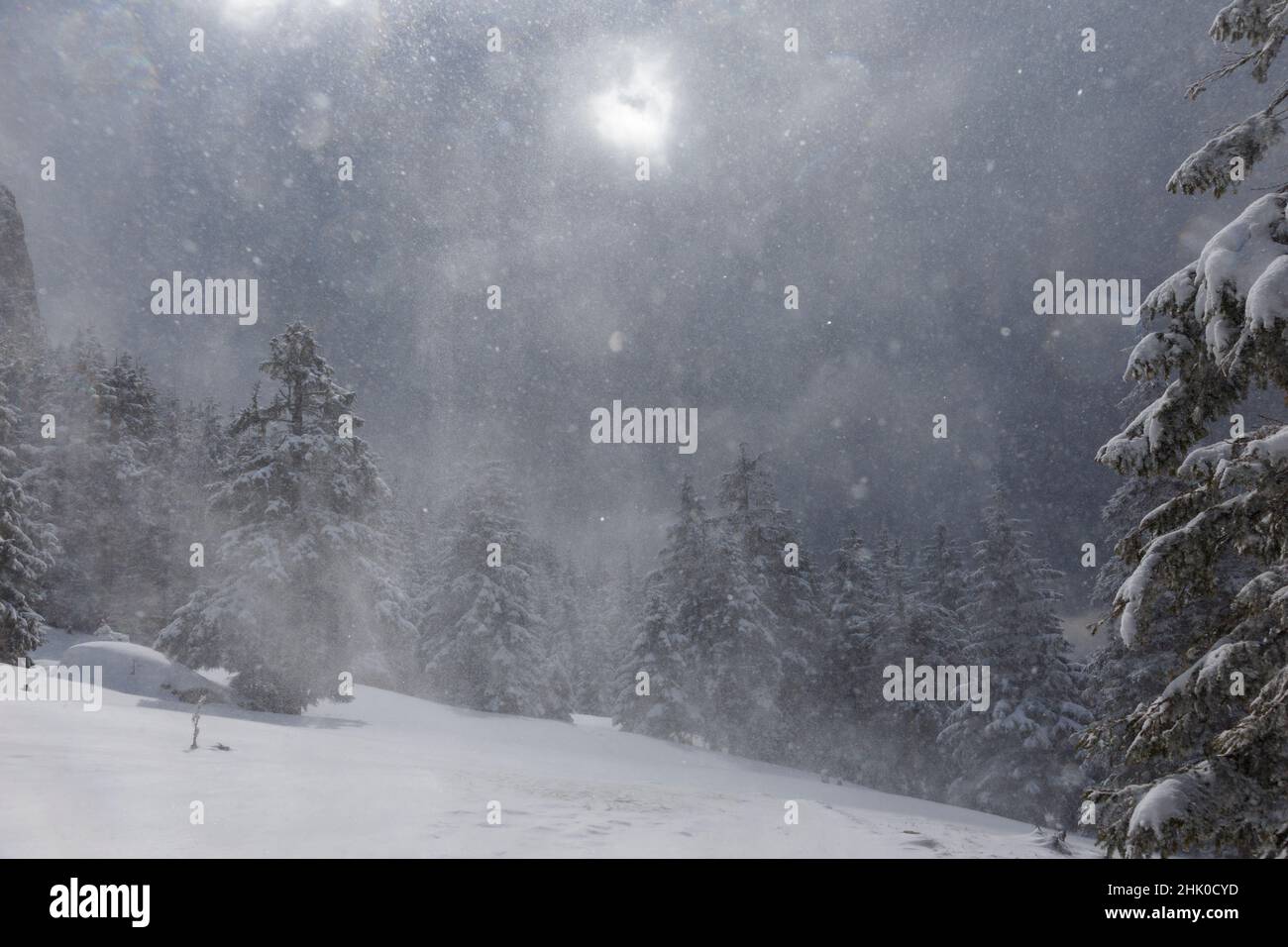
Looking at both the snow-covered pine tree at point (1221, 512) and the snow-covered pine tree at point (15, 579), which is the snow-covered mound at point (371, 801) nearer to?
the snow-covered pine tree at point (1221, 512)

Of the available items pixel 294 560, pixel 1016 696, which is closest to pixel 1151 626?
pixel 1016 696

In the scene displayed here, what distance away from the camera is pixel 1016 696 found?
2695 centimetres

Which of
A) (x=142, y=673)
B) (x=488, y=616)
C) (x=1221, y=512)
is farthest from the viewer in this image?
(x=488, y=616)

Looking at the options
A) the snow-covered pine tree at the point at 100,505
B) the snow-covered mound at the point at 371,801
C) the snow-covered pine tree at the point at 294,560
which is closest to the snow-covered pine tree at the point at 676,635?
the snow-covered mound at the point at 371,801

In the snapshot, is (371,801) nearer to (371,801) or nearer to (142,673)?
(371,801)

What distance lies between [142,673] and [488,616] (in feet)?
47.1

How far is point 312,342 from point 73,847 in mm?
18349

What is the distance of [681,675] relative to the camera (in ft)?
100

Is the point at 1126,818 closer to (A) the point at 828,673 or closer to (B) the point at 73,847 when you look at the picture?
(B) the point at 73,847

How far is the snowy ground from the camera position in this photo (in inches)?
290

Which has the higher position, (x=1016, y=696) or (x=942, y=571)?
(x=942, y=571)

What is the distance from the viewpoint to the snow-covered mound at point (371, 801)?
7.37 metres

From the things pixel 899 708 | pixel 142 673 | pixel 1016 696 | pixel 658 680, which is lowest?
pixel 899 708
